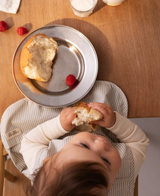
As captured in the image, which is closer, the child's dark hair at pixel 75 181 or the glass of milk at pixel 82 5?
the child's dark hair at pixel 75 181

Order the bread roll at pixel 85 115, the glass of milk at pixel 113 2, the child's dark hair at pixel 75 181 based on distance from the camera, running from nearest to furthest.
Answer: the child's dark hair at pixel 75 181 < the bread roll at pixel 85 115 < the glass of milk at pixel 113 2

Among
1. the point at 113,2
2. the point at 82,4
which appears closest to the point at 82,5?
the point at 82,4

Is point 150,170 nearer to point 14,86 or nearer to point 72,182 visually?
point 72,182

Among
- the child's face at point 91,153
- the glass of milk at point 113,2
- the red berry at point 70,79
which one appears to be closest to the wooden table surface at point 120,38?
the glass of milk at point 113,2

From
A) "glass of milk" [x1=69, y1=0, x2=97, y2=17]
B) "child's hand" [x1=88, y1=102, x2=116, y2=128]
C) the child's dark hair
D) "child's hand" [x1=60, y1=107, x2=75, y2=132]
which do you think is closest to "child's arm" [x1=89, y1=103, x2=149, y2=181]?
"child's hand" [x1=88, y1=102, x2=116, y2=128]

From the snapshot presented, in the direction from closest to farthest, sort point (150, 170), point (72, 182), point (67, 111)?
1. point (72, 182)
2. point (67, 111)
3. point (150, 170)

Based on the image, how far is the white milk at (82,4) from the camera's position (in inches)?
28.2

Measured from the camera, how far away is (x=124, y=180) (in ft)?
2.24

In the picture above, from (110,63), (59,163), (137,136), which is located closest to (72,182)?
(59,163)

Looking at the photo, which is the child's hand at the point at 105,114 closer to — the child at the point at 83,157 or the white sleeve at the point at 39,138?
the child at the point at 83,157

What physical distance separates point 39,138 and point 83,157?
29cm

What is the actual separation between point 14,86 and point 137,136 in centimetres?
59

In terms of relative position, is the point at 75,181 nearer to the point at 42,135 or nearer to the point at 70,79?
the point at 42,135

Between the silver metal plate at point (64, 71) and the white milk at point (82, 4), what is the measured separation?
4.3 inches
